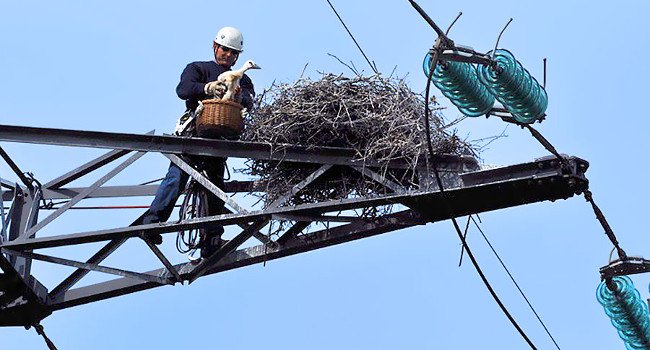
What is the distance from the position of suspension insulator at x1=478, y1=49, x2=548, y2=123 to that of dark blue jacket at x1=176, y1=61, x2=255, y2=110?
3.02 metres

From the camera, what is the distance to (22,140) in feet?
44.4

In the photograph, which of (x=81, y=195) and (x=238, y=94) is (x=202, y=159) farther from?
(x=81, y=195)

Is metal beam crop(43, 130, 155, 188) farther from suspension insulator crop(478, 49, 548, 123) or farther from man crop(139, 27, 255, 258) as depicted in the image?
suspension insulator crop(478, 49, 548, 123)

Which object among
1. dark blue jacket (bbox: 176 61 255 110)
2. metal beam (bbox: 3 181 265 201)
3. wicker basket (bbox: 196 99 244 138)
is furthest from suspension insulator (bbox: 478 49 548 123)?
dark blue jacket (bbox: 176 61 255 110)

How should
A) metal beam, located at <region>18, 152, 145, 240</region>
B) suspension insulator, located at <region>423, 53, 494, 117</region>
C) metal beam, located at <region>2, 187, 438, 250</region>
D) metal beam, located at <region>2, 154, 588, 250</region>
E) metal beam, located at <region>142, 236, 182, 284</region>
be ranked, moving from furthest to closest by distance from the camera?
metal beam, located at <region>18, 152, 145, 240</region> < metal beam, located at <region>142, 236, 182, 284</region> < metal beam, located at <region>2, 187, 438, 250</region> < metal beam, located at <region>2, 154, 588, 250</region> < suspension insulator, located at <region>423, 53, 494, 117</region>

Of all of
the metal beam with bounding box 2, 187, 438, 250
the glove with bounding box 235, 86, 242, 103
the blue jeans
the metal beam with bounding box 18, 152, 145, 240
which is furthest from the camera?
the glove with bounding box 235, 86, 242, 103

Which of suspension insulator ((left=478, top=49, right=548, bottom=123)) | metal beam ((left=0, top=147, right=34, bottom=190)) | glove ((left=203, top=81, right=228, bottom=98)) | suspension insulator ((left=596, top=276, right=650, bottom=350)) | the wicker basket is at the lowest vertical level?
suspension insulator ((left=596, top=276, right=650, bottom=350))

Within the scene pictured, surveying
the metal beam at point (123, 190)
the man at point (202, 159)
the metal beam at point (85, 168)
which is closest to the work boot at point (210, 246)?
the man at point (202, 159)

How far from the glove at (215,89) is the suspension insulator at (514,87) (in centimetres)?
288

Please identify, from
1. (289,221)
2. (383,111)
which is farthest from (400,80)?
(289,221)

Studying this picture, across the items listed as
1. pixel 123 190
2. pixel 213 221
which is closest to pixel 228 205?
pixel 213 221

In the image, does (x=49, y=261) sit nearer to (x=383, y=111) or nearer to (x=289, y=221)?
(x=289, y=221)

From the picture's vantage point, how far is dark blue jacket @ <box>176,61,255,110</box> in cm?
1438

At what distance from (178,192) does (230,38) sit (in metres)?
1.62
